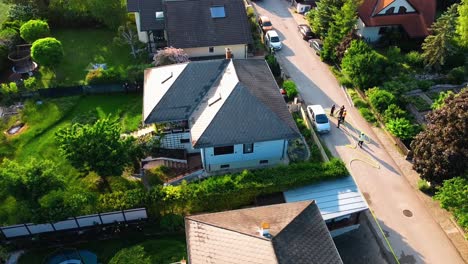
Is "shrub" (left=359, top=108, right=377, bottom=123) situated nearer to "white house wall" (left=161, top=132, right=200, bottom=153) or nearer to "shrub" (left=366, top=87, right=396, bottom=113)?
"shrub" (left=366, top=87, right=396, bottom=113)

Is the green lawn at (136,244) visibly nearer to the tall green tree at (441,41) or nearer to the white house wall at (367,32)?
the tall green tree at (441,41)

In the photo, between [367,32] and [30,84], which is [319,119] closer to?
[367,32]

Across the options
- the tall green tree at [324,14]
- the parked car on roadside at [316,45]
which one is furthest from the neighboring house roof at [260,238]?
the tall green tree at [324,14]

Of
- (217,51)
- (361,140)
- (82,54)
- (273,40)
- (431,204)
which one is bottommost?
(431,204)

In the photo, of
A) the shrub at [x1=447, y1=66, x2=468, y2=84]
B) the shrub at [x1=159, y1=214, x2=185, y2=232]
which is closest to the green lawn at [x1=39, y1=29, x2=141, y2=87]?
the shrub at [x1=159, y1=214, x2=185, y2=232]

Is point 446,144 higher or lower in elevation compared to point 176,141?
higher

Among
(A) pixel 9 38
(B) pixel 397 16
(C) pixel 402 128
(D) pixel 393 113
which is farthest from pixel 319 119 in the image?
(A) pixel 9 38

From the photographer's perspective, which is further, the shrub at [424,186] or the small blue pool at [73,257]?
the shrub at [424,186]

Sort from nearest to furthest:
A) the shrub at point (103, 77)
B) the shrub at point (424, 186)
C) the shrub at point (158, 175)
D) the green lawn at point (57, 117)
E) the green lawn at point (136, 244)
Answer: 1. the green lawn at point (136, 244)
2. the shrub at point (424, 186)
3. the shrub at point (158, 175)
4. the green lawn at point (57, 117)
5. the shrub at point (103, 77)
